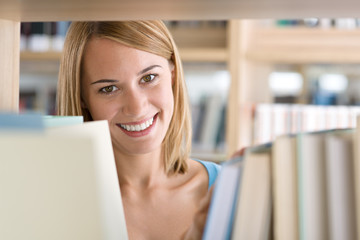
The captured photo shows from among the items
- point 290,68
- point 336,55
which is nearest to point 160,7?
point 336,55

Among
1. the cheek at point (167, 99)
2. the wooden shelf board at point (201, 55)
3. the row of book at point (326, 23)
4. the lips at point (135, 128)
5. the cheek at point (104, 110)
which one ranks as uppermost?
the row of book at point (326, 23)

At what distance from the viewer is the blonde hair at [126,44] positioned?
1.09 m

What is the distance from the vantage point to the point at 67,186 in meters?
0.49

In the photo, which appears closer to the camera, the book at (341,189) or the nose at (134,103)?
the book at (341,189)

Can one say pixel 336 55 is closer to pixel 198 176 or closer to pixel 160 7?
pixel 198 176

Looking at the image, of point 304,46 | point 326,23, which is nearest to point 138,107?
point 304,46

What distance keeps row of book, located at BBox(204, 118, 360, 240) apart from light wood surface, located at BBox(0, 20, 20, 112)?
533 mm

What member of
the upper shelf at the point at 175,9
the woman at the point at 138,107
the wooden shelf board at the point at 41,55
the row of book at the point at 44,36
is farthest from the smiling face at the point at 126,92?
the row of book at the point at 44,36

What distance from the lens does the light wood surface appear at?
88cm

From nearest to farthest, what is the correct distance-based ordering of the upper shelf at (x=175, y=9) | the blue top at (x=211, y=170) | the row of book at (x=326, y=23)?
the upper shelf at (x=175, y=9), the blue top at (x=211, y=170), the row of book at (x=326, y=23)

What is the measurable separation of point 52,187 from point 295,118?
222 cm

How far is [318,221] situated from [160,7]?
377 mm

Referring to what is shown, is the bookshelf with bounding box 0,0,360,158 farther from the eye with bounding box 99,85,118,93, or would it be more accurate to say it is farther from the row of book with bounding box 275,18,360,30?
the row of book with bounding box 275,18,360,30

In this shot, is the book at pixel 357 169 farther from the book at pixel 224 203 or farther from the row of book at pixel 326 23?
the row of book at pixel 326 23
